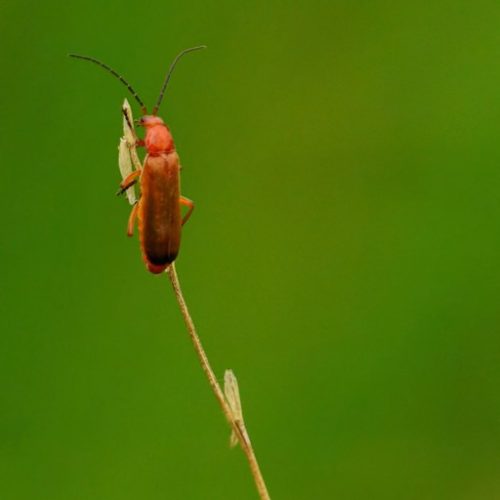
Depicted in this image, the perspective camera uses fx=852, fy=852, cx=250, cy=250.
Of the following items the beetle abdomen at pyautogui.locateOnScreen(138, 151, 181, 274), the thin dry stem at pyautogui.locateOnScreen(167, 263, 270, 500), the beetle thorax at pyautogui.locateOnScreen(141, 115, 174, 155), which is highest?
the beetle thorax at pyautogui.locateOnScreen(141, 115, 174, 155)

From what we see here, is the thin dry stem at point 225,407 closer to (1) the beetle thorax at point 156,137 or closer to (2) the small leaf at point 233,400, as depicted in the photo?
(2) the small leaf at point 233,400

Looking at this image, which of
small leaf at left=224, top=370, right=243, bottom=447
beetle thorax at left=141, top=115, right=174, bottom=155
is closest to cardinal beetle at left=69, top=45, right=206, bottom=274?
beetle thorax at left=141, top=115, right=174, bottom=155

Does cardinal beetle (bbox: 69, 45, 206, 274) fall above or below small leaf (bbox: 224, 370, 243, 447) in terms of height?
above

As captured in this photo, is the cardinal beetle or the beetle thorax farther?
the beetle thorax

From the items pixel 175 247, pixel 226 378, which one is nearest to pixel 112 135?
pixel 175 247

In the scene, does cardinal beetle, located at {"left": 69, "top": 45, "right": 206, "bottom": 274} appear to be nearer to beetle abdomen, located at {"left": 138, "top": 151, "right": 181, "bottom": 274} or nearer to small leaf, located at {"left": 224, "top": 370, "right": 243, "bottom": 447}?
beetle abdomen, located at {"left": 138, "top": 151, "right": 181, "bottom": 274}

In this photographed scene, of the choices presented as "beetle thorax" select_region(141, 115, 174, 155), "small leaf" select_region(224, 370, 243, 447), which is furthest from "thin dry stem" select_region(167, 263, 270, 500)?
"beetle thorax" select_region(141, 115, 174, 155)

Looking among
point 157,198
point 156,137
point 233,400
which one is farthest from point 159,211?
point 233,400

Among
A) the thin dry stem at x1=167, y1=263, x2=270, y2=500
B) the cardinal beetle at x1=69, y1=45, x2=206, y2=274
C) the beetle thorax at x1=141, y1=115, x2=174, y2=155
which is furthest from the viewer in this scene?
the beetle thorax at x1=141, y1=115, x2=174, y2=155

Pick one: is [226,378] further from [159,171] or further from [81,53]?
[81,53]

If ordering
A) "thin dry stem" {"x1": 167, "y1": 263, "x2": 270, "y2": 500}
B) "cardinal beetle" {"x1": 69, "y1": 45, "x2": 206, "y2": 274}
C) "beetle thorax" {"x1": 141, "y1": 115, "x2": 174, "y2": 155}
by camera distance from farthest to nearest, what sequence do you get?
"beetle thorax" {"x1": 141, "y1": 115, "x2": 174, "y2": 155}
"cardinal beetle" {"x1": 69, "y1": 45, "x2": 206, "y2": 274}
"thin dry stem" {"x1": 167, "y1": 263, "x2": 270, "y2": 500}
